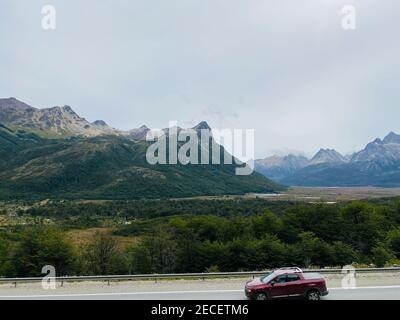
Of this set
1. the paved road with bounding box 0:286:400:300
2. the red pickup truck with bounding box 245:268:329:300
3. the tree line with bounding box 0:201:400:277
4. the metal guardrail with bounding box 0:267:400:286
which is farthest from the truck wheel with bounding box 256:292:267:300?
the tree line with bounding box 0:201:400:277

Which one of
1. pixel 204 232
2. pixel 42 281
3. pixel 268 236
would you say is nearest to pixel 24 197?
pixel 204 232

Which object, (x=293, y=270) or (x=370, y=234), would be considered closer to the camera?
(x=293, y=270)

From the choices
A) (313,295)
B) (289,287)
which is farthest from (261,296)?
(313,295)

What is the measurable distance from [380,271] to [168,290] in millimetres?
10935

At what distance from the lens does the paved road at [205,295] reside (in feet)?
50.4

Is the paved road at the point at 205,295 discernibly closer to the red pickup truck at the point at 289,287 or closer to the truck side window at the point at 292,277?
the red pickup truck at the point at 289,287

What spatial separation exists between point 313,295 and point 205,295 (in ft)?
14.9

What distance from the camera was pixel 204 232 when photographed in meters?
61.0

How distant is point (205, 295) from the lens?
1658 centimetres

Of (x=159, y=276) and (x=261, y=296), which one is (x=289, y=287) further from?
(x=159, y=276)

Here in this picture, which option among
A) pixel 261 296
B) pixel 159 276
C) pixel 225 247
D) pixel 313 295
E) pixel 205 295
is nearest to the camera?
pixel 313 295
